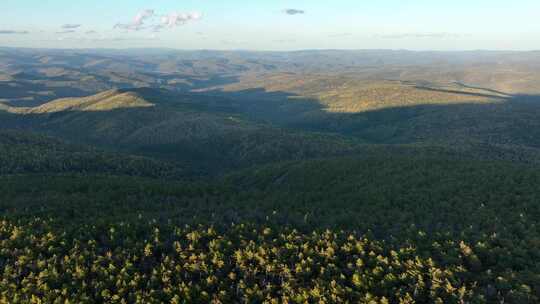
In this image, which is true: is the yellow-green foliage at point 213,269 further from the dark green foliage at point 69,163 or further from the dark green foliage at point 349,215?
the dark green foliage at point 69,163

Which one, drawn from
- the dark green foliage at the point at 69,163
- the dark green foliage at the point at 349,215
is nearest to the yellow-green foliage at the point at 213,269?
the dark green foliage at the point at 349,215

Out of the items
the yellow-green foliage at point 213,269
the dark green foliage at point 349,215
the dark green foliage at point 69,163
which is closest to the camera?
the yellow-green foliage at point 213,269

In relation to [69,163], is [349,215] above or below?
above

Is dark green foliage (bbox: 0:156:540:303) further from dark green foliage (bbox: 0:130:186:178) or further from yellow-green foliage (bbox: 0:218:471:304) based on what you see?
dark green foliage (bbox: 0:130:186:178)

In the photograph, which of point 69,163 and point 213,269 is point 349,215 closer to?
point 213,269

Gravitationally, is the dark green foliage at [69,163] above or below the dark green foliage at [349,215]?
below

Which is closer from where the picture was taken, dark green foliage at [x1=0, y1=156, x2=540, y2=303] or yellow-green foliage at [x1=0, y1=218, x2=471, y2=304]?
yellow-green foliage at [x1=0, y1=218, x2=471, y2=304]

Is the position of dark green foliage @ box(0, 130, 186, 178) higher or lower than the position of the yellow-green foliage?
lower

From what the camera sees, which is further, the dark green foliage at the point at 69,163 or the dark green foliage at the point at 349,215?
the dark green foliage at the point at 69,163

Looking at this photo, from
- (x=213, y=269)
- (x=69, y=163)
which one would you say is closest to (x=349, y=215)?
(x=213, y=269)

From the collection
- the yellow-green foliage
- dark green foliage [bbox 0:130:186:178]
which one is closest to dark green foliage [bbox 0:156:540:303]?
the yellow-green foliage

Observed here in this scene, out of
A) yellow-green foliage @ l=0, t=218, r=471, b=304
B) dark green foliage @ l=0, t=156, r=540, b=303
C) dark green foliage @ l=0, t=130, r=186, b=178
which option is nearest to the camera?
yellow-green foliage @ l=0, t=218, r=471, b=304
